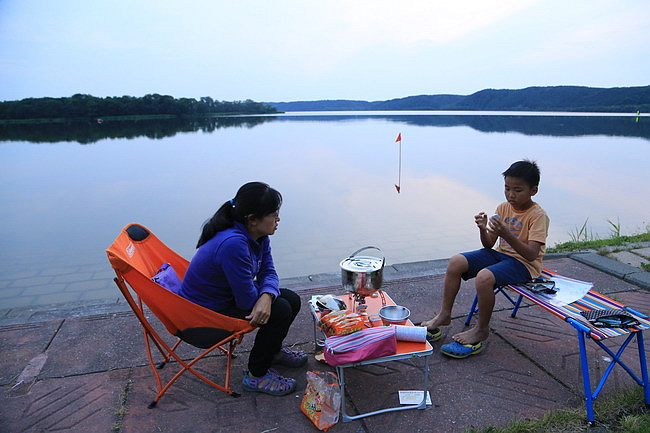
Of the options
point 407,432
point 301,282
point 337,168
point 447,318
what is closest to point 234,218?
point 407,432

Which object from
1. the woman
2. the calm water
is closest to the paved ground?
the woman

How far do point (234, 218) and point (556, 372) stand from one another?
245cm

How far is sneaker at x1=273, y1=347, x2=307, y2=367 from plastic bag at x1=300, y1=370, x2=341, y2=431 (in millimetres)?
402

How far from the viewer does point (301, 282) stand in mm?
4719

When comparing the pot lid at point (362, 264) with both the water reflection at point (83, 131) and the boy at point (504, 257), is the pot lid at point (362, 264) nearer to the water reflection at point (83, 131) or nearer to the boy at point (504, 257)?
the boy at point (504, 257)

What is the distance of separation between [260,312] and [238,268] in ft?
0.99

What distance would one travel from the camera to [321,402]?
2449mm

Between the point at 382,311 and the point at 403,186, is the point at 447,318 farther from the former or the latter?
the point at 403,186

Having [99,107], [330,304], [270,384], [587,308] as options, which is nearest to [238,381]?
[270,384]

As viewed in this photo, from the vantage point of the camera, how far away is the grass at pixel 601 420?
2.32 metres

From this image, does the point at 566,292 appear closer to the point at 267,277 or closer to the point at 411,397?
the point at 411,397

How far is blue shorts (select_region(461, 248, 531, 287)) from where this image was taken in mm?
3090

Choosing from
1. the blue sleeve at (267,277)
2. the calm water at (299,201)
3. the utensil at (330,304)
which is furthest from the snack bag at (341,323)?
the calm water at (299,201)

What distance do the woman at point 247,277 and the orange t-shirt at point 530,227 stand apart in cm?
184
